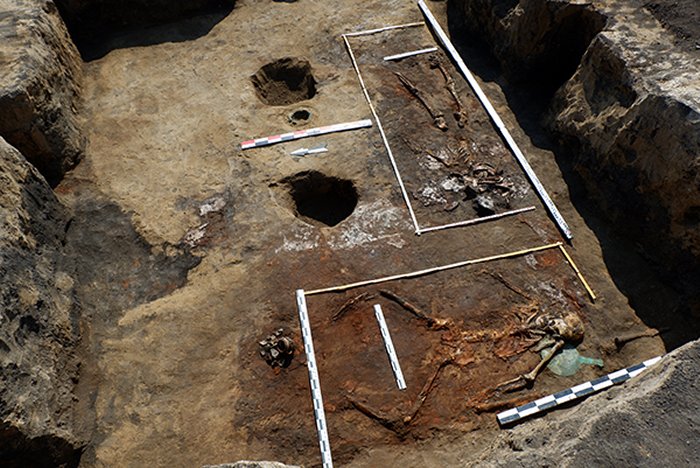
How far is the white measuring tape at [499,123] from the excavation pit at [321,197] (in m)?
2.23

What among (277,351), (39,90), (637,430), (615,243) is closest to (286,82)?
(39,90)

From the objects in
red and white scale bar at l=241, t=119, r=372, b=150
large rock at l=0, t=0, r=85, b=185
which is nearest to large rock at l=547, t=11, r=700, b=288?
red and white scale bar at l=241, t=119, r=372, b=150

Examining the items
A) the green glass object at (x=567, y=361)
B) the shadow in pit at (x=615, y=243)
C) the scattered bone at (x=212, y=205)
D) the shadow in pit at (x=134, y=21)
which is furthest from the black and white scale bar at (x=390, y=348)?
the shadow in pit at (x=134, y=21)

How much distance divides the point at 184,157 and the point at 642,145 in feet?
18.4

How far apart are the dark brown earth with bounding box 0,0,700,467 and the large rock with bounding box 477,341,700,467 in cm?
2

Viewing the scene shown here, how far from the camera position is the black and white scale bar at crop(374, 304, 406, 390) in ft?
18.1

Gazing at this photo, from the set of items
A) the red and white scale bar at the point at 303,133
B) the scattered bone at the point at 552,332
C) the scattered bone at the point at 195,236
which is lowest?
the scattered bone at the point at 552,332

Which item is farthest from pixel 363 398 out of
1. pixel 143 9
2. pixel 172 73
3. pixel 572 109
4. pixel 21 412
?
pixel 143 9

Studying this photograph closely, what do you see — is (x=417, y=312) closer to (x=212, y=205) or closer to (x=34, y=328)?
(x=212, y=205)

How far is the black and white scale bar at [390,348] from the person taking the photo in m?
5.53

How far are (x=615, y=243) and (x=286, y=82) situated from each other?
537cm

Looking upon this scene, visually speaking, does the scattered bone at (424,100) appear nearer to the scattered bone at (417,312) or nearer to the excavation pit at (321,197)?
the excavation pit at (321,197)

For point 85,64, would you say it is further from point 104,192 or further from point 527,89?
point 527,89

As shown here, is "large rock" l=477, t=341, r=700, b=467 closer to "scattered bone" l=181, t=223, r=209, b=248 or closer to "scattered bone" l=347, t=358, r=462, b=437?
"scattered bone" l=347, t=358, r=462, b=437
